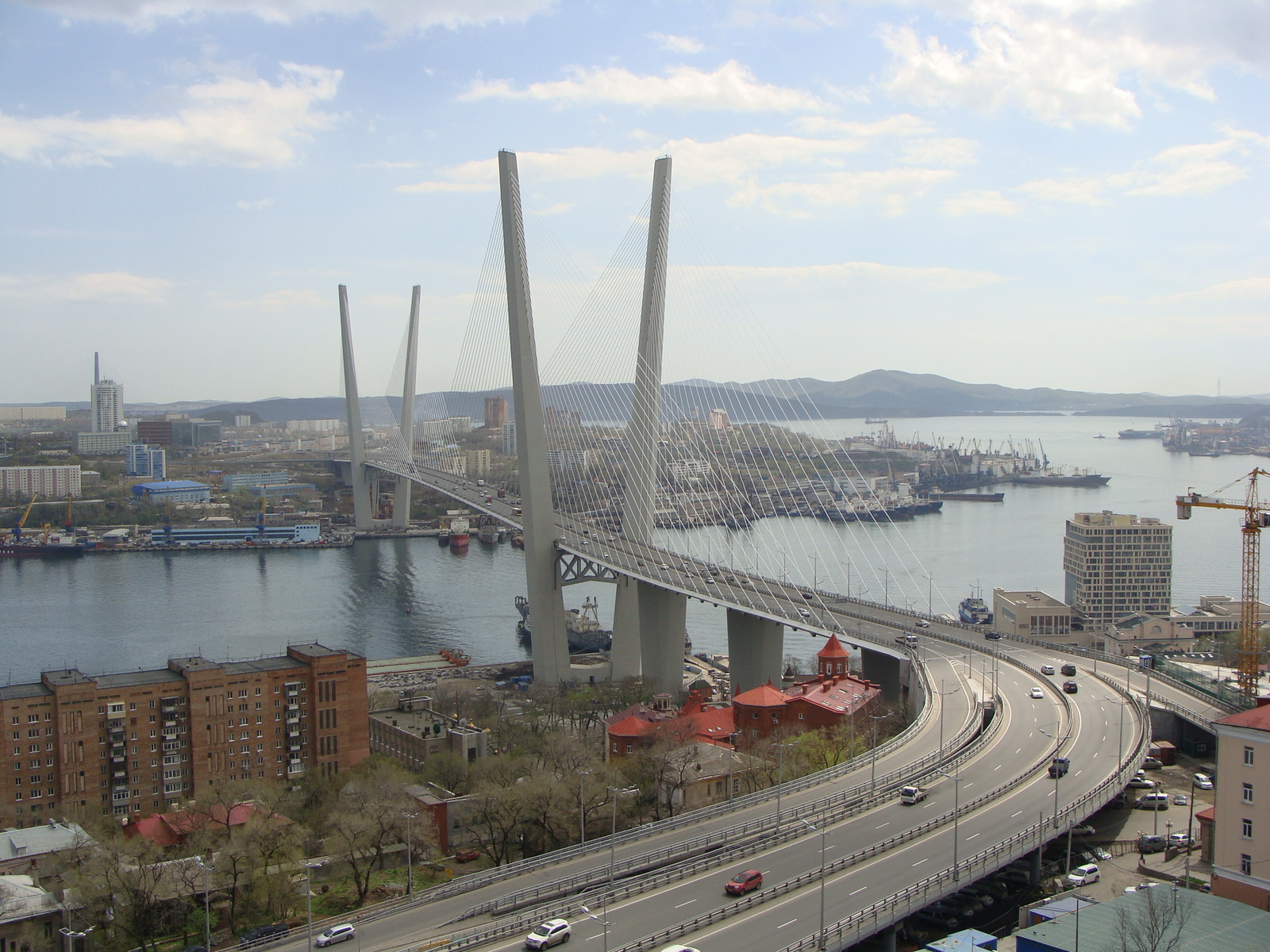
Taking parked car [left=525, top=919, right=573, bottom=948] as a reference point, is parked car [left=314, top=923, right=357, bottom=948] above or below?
below

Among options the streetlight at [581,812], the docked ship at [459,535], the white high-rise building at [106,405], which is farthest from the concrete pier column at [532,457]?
the white high-rise building at [106,405]

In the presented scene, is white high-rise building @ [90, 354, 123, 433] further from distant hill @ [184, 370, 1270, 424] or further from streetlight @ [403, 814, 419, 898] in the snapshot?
streetlight @ [403, 814, 419, 898]

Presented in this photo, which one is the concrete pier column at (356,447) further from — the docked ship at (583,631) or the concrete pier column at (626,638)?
the concrete pier column at (626,638)

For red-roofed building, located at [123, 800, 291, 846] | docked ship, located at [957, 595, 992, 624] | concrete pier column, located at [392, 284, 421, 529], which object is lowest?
docked ship, located at [957, 595, 992, 624]

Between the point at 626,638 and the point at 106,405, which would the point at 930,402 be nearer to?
the point at 106,405

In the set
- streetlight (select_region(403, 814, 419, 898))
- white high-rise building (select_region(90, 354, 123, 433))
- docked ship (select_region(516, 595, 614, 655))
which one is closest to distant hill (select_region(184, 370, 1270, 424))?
Answer: white high-rise building (select_region(90, 354, 123, 433))

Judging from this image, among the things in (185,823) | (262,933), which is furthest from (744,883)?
(185,823)

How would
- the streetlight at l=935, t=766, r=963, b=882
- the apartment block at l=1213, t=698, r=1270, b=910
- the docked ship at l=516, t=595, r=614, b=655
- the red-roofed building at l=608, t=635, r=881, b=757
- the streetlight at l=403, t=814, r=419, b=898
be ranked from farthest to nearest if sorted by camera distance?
the docked ship at l=516, t=595, r=614, b=655 → the red-roofed building at l=608, t=635, r=881, b=757 → the streetlight at l=403, t=814, r=419, b=898 → the apartment block at l=1213, t=698, r=1270, b=910 → the streetlight at l=935, t=766, r=963, b=882
